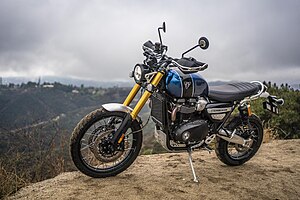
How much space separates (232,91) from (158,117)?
113cm

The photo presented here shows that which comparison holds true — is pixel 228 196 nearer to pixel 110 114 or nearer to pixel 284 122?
pixel 110 114

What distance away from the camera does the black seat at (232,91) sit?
3.50 meters

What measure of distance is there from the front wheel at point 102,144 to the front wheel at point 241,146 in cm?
127

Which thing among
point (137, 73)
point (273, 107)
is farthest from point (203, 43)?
point (273, 107)

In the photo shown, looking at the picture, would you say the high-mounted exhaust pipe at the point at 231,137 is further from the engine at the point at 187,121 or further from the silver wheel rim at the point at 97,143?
the silver wheel rim at the point at 97,143

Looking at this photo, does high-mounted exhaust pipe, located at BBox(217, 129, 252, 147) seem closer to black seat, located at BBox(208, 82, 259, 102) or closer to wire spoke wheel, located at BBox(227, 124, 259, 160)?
wire spoke wheel, located at BBox(227, 124, 259, 160)

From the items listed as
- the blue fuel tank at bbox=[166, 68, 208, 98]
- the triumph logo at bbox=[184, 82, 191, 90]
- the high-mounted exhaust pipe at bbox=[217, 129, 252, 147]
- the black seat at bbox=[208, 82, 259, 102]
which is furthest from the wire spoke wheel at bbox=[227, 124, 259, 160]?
the triumph logo at bbox=[184, 82, 191, 90]

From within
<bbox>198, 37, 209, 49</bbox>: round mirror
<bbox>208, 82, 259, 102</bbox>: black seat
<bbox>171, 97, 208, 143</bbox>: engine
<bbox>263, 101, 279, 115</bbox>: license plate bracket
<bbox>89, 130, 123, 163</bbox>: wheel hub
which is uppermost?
<bbox>198, 37, 209, 49</bbox>: round mirror

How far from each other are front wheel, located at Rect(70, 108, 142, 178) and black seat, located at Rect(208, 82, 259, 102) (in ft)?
3.60

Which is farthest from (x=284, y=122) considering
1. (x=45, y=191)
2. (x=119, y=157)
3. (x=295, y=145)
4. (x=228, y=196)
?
(x=45, y=191)

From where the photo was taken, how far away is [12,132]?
4301 mm

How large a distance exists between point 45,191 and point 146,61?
75.5 inches

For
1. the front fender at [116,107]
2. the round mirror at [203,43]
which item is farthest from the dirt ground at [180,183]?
the round mirror at [203,43]

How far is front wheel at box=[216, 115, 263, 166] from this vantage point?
3.84 meters
